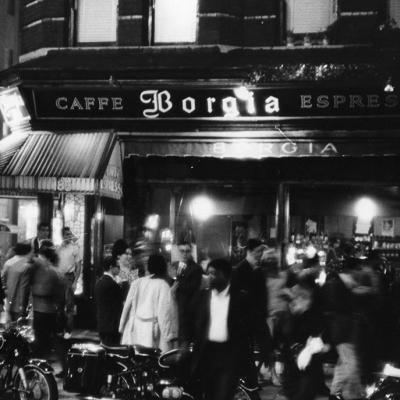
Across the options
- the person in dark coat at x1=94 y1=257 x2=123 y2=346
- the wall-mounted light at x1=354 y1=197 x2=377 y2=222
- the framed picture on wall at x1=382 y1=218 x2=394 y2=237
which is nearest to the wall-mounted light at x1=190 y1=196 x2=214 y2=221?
the wall-mounted light at x1=354 y1=197 x2=377 y2=222

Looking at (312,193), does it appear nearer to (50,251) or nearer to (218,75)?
(218,75)

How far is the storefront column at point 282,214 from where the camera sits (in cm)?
1424

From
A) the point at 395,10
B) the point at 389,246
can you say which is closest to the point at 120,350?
the point at 389,246

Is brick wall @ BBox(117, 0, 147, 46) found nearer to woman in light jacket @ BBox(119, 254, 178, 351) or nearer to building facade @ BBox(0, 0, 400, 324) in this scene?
building facade @ BBox(0, 0, 400, 324)

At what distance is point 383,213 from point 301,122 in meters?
2.67

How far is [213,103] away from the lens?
13.6m

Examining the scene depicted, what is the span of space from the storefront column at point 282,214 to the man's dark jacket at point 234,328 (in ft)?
23.4

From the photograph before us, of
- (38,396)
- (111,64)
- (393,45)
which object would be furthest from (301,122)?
(38,396)

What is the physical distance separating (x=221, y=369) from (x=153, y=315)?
158cm

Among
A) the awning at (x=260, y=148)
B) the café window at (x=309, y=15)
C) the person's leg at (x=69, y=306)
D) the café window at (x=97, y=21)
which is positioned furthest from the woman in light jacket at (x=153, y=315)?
the café window at (x=97, y=21)

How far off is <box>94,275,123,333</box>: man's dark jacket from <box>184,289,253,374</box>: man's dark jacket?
1.89 meters

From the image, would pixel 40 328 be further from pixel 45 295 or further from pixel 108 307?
pixel 108 307

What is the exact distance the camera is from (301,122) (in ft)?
44.5

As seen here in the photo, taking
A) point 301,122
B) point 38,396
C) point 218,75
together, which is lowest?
point 38,396
